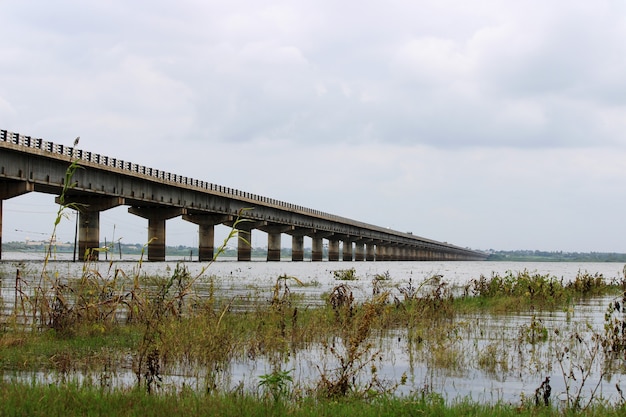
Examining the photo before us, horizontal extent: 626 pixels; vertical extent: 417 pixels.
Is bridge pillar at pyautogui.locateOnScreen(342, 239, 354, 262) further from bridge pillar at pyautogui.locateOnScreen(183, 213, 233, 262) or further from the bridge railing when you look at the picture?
bridge pillar at pyautogui.locateOnScreen(183, 213, 233, 262)

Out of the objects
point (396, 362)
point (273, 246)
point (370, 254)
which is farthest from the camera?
point (370, 254)

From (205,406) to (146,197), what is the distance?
6483 cm

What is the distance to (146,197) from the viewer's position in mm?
69750

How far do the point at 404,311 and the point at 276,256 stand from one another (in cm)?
10342

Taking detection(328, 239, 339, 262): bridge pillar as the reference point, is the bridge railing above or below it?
above

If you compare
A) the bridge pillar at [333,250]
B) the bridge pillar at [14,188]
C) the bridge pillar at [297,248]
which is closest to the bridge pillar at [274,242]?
the bridge pillar at [297,248]

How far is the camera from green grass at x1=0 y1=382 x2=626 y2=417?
6.79 m

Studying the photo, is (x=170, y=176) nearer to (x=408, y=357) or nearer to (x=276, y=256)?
(x=276, y=256)

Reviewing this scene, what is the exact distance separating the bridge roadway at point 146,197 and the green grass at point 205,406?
1028 cm

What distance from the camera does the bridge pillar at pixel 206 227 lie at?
92.0m

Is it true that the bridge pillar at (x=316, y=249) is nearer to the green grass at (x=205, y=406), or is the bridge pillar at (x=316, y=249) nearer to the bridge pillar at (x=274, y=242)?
the bridge pillar at (x=274, y=242)

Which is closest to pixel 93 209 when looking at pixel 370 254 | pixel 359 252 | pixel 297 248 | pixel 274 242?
pixel 274 242

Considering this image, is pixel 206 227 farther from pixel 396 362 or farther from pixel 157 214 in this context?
pixel 396 362

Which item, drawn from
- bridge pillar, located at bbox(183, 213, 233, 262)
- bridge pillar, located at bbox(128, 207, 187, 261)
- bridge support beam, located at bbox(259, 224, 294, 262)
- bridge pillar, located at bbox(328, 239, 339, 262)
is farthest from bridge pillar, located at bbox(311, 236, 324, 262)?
bridge pillar, located at bbox(128, 207, 187, 261)
